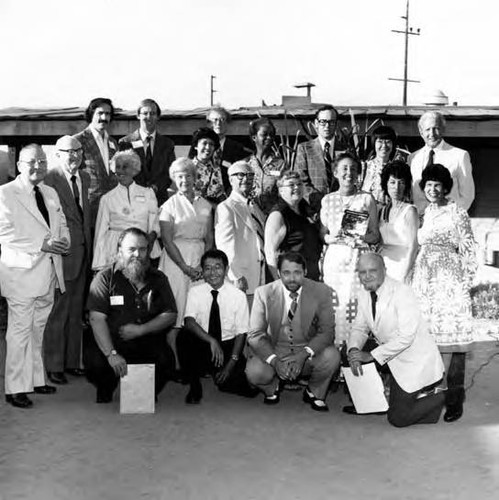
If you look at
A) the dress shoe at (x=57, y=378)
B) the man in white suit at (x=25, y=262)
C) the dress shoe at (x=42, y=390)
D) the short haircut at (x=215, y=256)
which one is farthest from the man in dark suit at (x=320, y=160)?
the dress shoe at (x=42, y=390)

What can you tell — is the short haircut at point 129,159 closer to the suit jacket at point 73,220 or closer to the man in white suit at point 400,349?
the suit jacket at point 73,220

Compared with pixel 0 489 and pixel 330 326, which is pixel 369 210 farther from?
pixel 0 489

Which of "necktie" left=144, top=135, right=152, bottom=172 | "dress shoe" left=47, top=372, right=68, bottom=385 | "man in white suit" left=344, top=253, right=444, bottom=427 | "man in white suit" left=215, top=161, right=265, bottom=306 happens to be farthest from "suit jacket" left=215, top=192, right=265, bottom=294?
"dress shoe" left=47, top=372, right=68, bottom=385

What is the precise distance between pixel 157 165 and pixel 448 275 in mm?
2543

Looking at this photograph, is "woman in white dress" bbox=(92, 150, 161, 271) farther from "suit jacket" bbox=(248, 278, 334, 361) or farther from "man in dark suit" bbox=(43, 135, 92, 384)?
"suit jacket" bbox=(248, 278, 334, 361)

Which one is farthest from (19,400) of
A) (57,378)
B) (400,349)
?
(400,349)

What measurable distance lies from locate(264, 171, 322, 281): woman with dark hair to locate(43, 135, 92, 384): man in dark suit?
4.70ft

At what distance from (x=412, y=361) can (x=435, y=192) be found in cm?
117

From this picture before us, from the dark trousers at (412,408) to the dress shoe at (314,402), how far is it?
508 mm

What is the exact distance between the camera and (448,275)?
5516 millimetres

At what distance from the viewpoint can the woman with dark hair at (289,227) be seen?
5887mm

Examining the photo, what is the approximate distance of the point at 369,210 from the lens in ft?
19.1

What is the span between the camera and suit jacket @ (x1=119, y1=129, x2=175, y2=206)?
6594mm

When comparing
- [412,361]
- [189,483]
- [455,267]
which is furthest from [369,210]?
[189,483]
